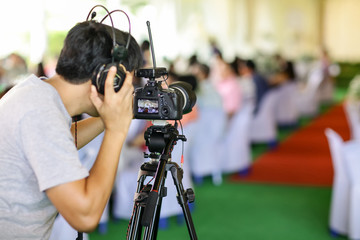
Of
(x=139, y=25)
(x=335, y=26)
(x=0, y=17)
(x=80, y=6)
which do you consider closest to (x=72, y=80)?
(x=0, y=17)

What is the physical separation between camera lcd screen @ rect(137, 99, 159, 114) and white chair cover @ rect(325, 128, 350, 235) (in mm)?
2431

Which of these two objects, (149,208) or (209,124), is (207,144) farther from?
(149,208)

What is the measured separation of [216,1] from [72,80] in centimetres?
1407

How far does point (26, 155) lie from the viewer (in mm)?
1138

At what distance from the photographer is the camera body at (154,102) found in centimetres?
140

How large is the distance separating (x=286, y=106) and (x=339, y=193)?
551cm

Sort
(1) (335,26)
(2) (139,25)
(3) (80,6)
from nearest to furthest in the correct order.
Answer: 1. (3) (80,6)
2. (2) (139,25)
3. (1) (335,26)

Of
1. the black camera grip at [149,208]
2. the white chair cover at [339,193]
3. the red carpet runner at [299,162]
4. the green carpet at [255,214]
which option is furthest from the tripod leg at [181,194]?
the red carpet runner at [299,162]

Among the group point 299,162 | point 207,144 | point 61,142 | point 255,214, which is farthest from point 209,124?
point 61,142

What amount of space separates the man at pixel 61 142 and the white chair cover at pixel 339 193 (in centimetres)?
261

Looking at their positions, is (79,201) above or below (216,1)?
below

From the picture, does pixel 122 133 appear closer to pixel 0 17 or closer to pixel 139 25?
pixel 0 17

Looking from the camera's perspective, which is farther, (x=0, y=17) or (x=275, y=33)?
(x=275, y=33)

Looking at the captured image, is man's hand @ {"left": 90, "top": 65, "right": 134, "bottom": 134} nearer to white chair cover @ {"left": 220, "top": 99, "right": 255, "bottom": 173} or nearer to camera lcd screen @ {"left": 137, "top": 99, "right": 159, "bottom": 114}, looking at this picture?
camera lcd screen @ {"left": 137, "top": 99, "right": 159, "bottom": 114}
